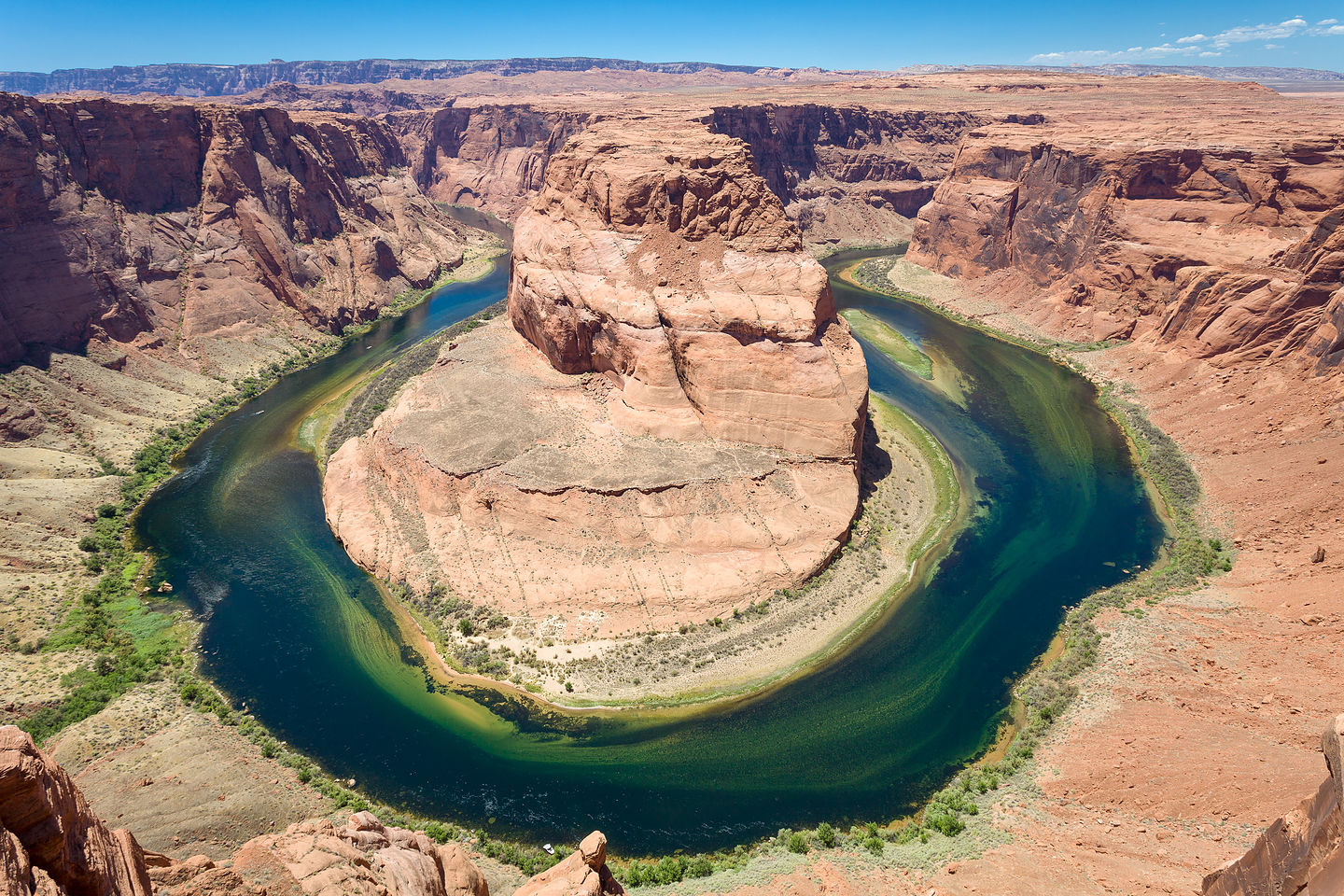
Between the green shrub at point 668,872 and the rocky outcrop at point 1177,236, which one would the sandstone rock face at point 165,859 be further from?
the rocky outcrop at point 1177,236

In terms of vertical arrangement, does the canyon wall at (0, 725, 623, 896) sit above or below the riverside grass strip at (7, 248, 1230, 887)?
above

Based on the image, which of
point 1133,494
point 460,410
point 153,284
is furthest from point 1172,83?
point 153,284

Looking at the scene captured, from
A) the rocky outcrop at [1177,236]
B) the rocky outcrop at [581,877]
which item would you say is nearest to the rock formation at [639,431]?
the rocky outcrop at [581,877]

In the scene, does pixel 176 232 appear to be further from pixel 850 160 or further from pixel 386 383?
pixel 850 160

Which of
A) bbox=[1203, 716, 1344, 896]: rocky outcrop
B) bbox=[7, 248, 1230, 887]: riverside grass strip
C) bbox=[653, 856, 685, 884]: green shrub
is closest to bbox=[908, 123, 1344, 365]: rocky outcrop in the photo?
bbox=[7, 248, 1230, 887]: riverside grass strip

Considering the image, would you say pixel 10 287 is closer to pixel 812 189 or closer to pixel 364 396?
pixel 364 396

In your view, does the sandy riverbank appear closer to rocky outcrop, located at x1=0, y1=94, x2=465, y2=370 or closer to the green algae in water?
the green algae in water

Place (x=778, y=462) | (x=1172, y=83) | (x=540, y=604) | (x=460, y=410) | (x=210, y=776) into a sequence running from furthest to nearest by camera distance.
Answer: (x=1172, y=83)
(x=460, y=410)
(x=778, y=462)
(x=540, y=604)
(x=210, y=776)
